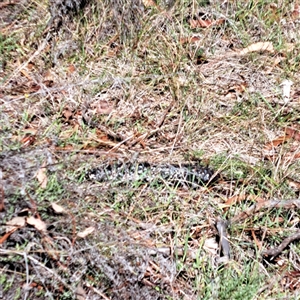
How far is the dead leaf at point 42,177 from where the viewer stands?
254 centimetres

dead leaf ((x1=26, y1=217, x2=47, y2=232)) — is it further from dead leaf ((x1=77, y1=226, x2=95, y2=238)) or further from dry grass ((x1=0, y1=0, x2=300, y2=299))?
dead leaf ((x1=77, y1=226, x2=95, y2=238))

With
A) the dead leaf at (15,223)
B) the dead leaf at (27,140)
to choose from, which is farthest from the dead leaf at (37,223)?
the dead leaf at (27,140)

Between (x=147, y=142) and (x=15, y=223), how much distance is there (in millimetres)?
1089

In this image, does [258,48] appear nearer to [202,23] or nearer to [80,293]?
[202,23]

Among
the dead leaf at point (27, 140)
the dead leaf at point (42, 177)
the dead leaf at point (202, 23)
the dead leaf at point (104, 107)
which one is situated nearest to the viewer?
the dead leaf at point (42, 177)

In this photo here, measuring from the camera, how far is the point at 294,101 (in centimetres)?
352

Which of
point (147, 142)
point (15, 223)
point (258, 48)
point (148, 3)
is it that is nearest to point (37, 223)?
point (15, 223)

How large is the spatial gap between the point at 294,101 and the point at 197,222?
1180mm

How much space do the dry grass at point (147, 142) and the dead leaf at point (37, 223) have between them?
0.10ft

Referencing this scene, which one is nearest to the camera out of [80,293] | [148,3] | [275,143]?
[80,293]

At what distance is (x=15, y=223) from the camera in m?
2.36

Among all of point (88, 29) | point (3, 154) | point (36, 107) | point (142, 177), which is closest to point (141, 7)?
point (88, 29)

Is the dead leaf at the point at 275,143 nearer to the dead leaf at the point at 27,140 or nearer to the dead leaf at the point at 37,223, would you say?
the dead leaf at the point at 27,140

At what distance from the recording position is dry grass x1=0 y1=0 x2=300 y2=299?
7.90 feet
